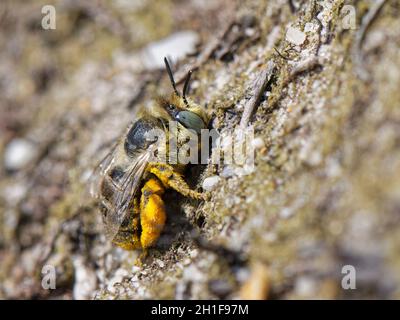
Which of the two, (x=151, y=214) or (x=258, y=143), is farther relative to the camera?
(x=151, y=214)

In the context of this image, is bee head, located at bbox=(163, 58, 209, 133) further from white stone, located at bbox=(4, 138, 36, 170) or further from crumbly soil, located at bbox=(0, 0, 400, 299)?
white stone, located at bbox=(4, 138, 36, 170)

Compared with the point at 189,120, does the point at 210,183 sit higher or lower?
lower

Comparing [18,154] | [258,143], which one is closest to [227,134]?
[258,143]

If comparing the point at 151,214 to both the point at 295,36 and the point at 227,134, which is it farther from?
the point at 295,36

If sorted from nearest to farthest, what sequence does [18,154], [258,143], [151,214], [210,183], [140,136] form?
[258,143] < [210,183] < [151,214] < [140,136] < [18,154]

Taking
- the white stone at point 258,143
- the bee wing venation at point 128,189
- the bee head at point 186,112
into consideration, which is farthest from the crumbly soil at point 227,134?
the bee wing venation at point 128,189

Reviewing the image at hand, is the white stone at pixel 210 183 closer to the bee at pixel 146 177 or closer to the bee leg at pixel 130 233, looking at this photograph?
the bee at pixel 146 177

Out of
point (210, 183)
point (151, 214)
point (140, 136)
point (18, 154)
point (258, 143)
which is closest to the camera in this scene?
point (258, 143)

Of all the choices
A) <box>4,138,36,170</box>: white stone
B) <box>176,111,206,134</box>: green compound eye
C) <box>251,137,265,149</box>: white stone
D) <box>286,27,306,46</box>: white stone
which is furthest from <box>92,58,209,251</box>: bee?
<box>4,138,36,170</box>: white stone

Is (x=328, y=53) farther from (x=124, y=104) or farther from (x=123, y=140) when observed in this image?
(x=124, y=104)
